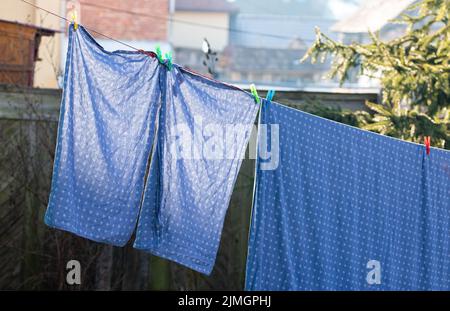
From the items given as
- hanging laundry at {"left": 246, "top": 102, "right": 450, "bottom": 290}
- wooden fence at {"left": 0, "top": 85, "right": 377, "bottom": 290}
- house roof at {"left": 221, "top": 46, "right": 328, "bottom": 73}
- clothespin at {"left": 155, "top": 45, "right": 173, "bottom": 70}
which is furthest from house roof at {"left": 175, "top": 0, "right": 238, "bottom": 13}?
clothespin at {"left": 155, "top": 45, "right": 173, "bottom": 70}

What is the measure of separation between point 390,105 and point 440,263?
2248mm

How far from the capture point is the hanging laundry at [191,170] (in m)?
5.16

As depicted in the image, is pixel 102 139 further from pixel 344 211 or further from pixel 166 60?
pixel 344 211

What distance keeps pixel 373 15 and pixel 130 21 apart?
8.71 metres

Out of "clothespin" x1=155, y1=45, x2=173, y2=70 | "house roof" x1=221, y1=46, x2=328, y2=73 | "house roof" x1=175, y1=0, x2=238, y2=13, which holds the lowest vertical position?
"clothespin" x1=155, y1=45, x2=173, y2=70

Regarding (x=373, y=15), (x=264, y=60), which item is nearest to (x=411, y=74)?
(x=373, y=15)

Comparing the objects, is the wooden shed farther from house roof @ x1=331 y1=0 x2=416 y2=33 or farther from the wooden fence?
house roof @ x1=331 y1=0 x2=416 y2=33

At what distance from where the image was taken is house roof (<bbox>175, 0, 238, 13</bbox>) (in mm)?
37844

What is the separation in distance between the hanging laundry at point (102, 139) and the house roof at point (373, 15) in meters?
18.2

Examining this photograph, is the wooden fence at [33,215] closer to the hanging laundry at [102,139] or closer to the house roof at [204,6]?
the hanging laundry at [102,139]

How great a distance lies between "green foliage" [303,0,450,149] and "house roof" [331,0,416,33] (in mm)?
14898

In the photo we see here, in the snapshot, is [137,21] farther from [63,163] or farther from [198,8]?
[63,163]

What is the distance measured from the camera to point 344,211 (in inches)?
217

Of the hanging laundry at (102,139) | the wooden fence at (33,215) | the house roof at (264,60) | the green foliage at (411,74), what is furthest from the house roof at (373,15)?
the hanging laundry at (102,139)
